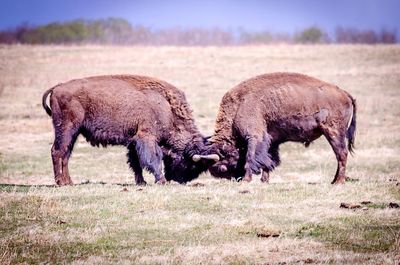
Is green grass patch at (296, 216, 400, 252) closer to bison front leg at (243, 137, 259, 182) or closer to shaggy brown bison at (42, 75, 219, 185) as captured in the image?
bison front leg at (243, 137, 259, 182)

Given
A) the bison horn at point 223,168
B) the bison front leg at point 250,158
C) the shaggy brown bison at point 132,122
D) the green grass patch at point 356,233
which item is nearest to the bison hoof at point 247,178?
the bison front leg at point 250,158

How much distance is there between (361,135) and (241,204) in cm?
1671

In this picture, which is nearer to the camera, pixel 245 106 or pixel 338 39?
pixel 245 106

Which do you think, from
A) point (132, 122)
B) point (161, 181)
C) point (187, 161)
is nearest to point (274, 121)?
point (187, 161)

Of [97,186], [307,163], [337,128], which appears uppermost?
[337,128]

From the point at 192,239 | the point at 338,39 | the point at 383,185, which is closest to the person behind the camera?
the point at 192,239

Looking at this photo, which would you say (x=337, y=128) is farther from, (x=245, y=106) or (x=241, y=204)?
(x=241, y=204)

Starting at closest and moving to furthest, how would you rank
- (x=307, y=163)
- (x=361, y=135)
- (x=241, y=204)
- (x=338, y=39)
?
(x=241, y=204) < (x=307, y=163) < (x=361, y=135) < (x=338, y=39)

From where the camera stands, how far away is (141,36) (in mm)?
87250

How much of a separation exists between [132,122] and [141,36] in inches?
2890

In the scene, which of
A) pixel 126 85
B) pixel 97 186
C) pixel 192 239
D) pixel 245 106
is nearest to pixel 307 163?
pixel 245 106

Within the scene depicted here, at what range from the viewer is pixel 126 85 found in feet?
50.7

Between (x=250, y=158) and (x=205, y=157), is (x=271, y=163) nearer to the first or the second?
(x=250, y=158)

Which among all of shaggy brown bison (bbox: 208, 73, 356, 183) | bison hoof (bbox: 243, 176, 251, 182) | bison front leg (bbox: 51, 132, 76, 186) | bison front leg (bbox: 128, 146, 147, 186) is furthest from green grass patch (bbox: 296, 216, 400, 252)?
bison front leg (bbox: 51, 132, 76, 186)
